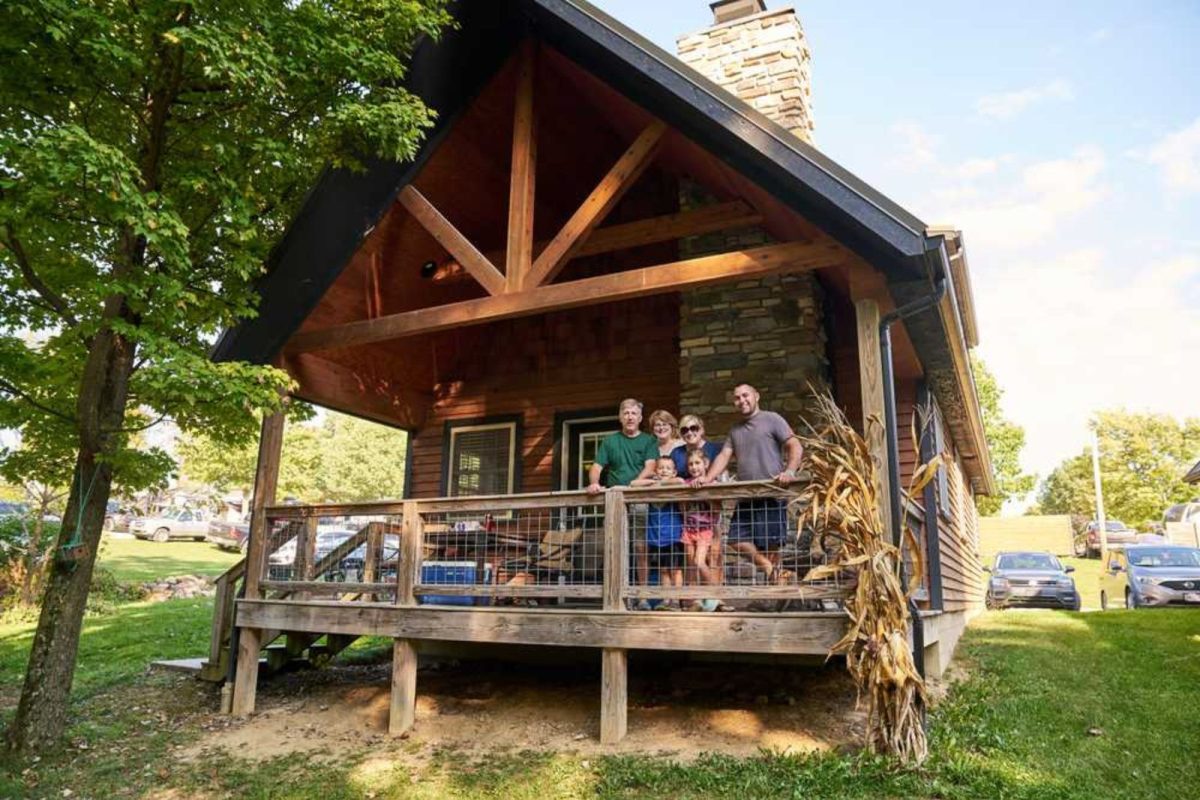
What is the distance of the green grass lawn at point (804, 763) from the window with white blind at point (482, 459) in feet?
11.7

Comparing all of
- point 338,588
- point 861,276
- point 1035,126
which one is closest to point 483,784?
point 338,588

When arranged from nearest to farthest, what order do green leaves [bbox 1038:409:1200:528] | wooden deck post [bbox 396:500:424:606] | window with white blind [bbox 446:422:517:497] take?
wooden deck post [bbox 396:500:424:606]
window with white blind [bbox 446:422:517:497]
green leaves [bbox 1038:409:1200:528]

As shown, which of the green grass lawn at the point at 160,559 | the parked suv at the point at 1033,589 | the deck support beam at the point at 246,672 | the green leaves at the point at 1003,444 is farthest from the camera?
the green leaves at the point at 1003,444

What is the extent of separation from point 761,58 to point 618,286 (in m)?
5.07

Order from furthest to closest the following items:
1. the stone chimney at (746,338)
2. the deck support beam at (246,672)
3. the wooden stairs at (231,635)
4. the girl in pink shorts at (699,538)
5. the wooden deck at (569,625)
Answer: the wooden stairs at (231,635) → the stone chimney at (746,338) → the deck support beam at (246,672) → the girl in pink shorts at (699,538) → the wooden deck at (569,625)

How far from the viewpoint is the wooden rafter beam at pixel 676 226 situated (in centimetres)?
745

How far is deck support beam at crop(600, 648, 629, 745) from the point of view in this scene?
5.32m

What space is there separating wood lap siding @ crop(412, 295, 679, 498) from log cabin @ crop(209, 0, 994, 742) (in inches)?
1.4

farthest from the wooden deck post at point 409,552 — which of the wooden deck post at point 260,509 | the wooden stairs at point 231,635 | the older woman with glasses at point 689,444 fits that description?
the older woman with glasses at point 689,444

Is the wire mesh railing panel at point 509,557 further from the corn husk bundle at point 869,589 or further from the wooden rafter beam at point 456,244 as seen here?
the wooden rafter beam at point 456,244

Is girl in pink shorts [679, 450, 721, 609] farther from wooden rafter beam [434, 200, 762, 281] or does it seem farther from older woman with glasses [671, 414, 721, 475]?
wooden rafter beam [434, 200, 762, 281]

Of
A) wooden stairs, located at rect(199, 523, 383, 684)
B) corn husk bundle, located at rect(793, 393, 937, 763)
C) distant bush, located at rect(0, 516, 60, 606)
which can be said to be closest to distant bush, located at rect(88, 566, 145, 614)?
distant bush, located at rect(0, 516, 60, 606)

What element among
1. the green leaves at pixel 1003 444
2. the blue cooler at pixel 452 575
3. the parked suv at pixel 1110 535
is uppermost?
the green leaves at pixel 1003 444

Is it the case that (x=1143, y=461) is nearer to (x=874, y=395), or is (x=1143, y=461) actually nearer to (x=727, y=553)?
(x=874, y=395)
